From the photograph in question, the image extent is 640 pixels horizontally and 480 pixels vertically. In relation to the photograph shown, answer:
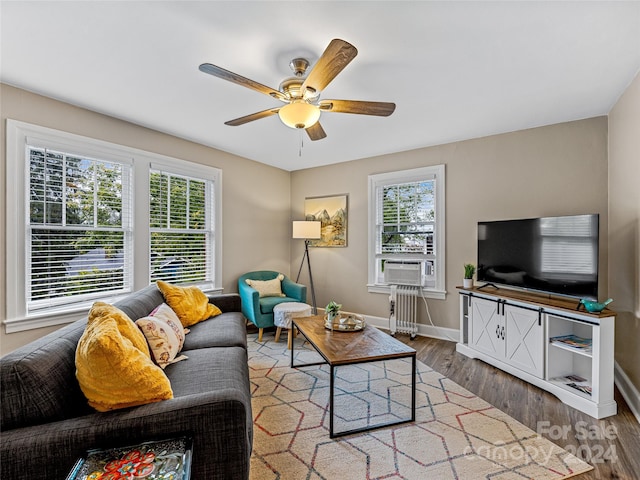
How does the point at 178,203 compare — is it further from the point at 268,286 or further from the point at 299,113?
the point at 299,113

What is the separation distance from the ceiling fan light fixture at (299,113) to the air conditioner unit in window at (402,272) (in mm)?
2640

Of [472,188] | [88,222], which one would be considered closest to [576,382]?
[472,188]

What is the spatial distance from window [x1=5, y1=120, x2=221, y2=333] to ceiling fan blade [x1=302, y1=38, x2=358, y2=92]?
2.36 metres

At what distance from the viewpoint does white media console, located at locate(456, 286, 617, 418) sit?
231 cm

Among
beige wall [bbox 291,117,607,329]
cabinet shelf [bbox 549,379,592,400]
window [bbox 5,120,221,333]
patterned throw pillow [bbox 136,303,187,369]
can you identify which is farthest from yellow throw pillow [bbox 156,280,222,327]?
cabinet shelf [bbox 549,379,592,400]

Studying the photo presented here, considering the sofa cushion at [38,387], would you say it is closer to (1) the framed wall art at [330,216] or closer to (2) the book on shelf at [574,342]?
(2) the book on shelf at [574,342]

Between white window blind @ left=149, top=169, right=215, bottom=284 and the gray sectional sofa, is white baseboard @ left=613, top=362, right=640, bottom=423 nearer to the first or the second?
the gray sectional sofa

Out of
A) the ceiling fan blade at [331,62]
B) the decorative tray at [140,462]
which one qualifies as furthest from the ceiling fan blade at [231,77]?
the decorative tray at [140,462]

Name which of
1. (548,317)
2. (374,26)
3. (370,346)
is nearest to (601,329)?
(548,317)

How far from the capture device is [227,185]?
441 cm

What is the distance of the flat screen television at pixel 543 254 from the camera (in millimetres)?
2609

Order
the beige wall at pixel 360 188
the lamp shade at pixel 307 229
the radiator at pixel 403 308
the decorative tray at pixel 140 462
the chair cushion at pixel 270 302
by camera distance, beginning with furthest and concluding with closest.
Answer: the lamp shade at pixel 307 229
the radiator at pixel 403 308
the chair cushion at pixel 270 302
the beige wall at pixel 360 188
the decorative tray at pixel 140 462

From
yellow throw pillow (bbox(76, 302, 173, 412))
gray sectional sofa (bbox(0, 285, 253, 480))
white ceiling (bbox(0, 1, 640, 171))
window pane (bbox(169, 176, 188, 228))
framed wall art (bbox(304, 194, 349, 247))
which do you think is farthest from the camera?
framed wall art (bbox(304, 194, 349, 247))

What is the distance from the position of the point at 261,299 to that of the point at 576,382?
3.36 m
